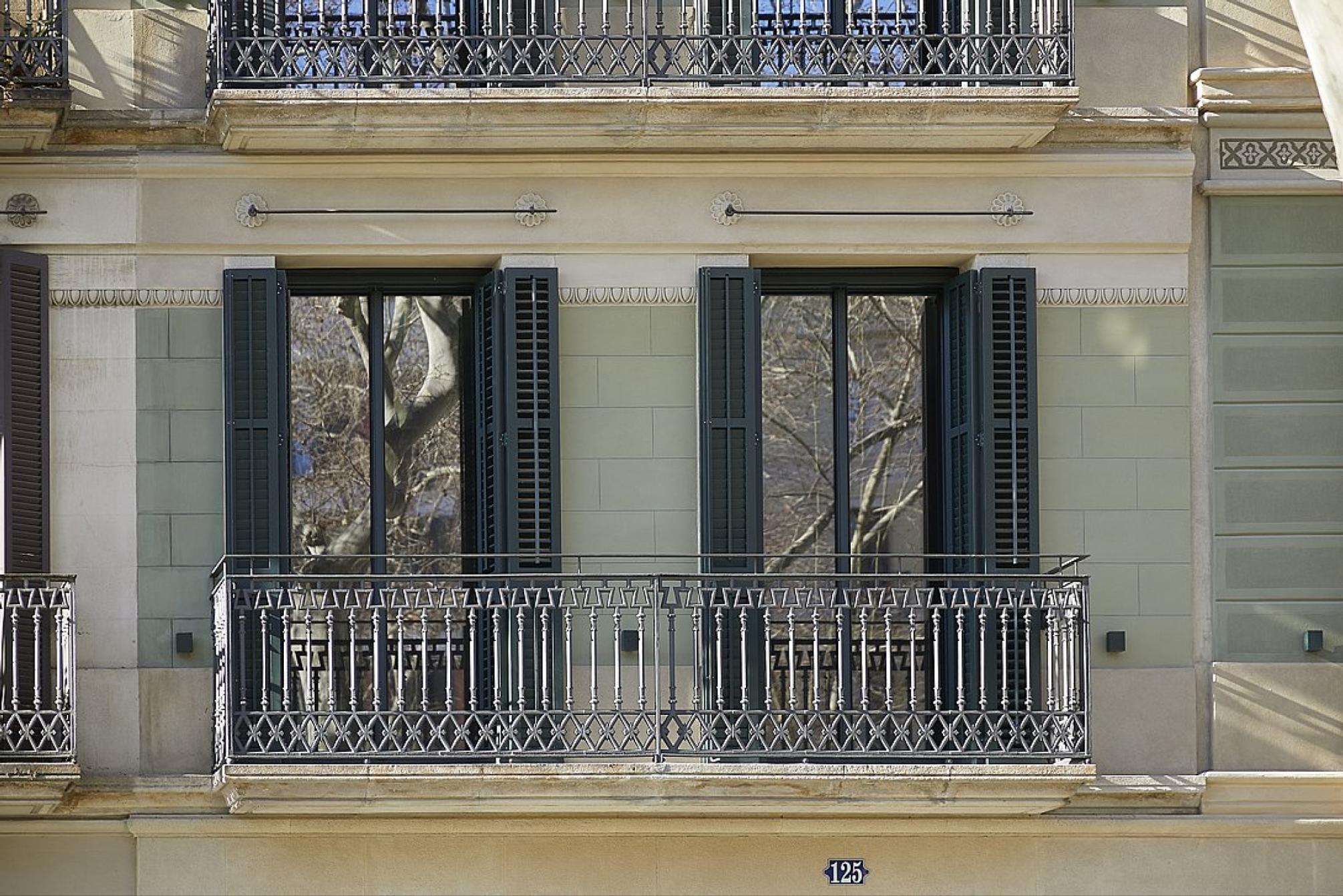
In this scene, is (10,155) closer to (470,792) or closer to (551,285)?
(551,285)

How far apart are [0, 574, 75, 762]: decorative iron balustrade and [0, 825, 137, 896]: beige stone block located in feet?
2.15

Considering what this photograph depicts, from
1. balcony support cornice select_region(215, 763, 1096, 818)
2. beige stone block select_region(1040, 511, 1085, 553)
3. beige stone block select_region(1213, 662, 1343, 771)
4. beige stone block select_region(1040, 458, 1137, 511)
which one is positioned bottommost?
balcony support cornice select_region(215, 763, 1096, 818)

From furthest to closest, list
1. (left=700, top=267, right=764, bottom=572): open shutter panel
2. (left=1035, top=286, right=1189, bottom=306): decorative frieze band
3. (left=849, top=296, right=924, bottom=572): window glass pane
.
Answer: (left=849, top=296, right=924, bottom=572): window glass pane, (left=1035, top=286, right=1189, bottom=306): decorative frieze band, (left=700, top=267, right=764, bottom=572): open shutter panel

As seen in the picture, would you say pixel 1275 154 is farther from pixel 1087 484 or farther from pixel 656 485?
pixel 656 485

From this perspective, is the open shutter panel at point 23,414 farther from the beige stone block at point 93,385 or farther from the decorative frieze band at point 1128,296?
the decorative frieze band at point 1128,296

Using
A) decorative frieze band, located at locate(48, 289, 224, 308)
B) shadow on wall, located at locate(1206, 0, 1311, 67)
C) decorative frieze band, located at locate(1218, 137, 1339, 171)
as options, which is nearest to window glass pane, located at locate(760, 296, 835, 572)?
decorative frieze band, located at locate(1218, 137, 1339, 171)

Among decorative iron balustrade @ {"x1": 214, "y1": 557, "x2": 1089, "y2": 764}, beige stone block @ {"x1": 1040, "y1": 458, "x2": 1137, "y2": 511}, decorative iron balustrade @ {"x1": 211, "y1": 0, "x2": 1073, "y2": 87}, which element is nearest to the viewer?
decorative iron balustrade @ {"x1": 214, "y1": 557, "x2": 1089, "y2": 764}

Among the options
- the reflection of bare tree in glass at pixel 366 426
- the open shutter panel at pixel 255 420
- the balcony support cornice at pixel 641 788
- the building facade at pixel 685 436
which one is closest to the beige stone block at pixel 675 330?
the building facade at pixel 685 436

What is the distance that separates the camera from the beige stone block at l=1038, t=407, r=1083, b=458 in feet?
56.1

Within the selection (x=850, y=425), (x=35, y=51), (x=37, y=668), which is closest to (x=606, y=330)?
(x=850, y=425)

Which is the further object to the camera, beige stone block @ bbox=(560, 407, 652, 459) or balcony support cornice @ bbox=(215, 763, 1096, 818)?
beige stone block @ bbox=(560, 407, 652, 459)

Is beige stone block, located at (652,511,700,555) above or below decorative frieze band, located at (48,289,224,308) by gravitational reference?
below

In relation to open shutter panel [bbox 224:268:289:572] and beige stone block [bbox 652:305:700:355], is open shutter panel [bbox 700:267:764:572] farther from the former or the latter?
open shutter panel [bbox 224:268:289:572]

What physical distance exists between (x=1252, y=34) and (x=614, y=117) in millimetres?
3988
